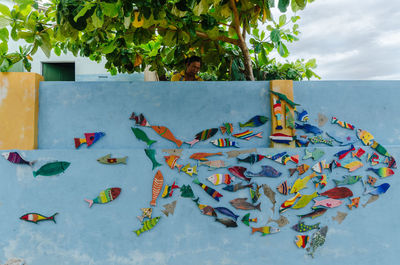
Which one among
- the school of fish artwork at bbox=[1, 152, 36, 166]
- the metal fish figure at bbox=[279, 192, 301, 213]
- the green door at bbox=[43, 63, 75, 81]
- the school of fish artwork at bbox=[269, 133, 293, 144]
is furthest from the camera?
the green door at bbox=[43, 63, 75, 81]

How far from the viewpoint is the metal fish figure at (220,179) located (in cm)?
272

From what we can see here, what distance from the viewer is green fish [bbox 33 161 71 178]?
267 centimetres

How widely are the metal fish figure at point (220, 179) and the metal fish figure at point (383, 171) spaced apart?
1.48 metres

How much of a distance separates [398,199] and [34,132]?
12.4ft

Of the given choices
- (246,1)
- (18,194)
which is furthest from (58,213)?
(246,1)

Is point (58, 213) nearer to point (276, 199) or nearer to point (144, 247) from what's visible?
point (144, 247)

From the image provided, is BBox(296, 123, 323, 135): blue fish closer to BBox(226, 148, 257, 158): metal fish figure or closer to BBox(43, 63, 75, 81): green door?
BBox(226, 148, 257, 158): metal fish figure

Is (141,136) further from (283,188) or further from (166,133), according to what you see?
(283,188)

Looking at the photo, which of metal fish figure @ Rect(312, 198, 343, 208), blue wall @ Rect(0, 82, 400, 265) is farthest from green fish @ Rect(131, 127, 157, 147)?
metal fish figure @ Rect(312, 198, 343, 208)

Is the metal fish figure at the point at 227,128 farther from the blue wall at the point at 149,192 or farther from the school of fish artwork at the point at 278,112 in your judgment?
the school of fish artwork at the point at 278,112

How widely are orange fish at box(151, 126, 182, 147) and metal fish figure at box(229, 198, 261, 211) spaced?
0.80 m

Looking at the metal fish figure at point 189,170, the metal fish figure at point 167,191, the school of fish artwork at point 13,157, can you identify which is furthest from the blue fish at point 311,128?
the school of fish artwork at point 13,157

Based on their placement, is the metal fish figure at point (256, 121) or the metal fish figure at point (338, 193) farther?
the metal fish figure at point (256, 121)

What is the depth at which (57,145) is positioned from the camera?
2.82 metres
